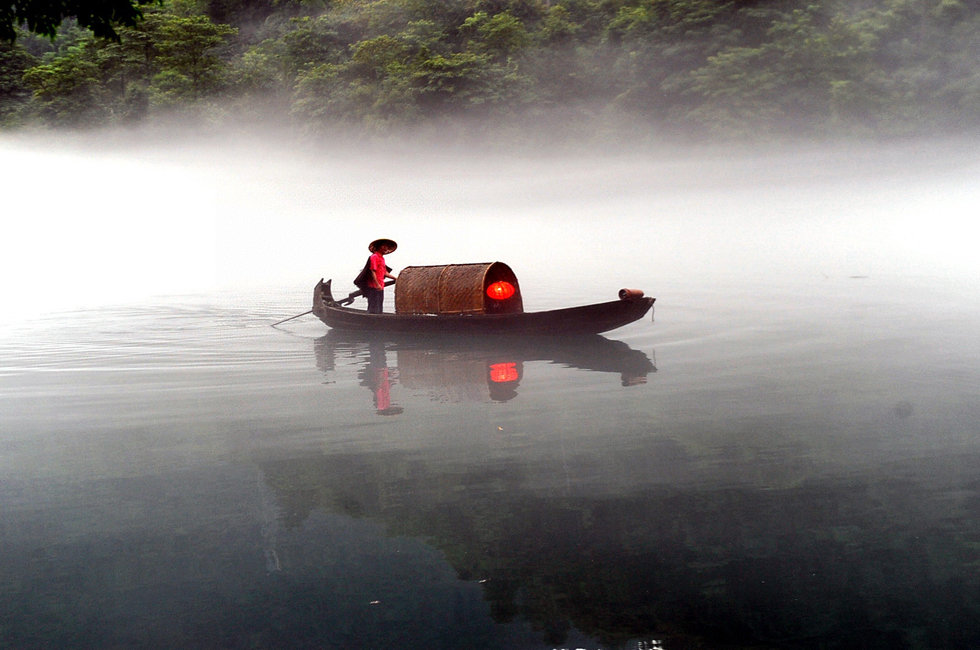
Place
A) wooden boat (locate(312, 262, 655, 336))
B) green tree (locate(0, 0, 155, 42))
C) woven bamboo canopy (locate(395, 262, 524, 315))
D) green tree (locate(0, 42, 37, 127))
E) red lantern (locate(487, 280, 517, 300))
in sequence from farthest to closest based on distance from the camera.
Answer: green tree (locate(0, 42, 37, 127))
red lantern (locate(487, 280, 517, 300))
woven bamboo canopy (locate(395, 262, 524, 315))
wooden boat (locate(312, 262, 655, 336))
green tree (locate(0, 0, 155, 42))

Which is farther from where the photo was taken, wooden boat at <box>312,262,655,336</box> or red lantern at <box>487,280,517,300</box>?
red lantern at <box>487,280,517,300</box>

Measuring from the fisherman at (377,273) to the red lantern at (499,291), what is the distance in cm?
247

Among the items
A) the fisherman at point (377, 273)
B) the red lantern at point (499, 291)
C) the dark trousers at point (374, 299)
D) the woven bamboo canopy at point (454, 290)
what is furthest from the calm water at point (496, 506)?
the dark trousers at point (374, 299)

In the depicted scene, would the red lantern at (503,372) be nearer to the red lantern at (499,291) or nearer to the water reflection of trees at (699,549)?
the red lantern at (499,291)

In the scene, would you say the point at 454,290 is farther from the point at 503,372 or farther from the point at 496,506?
the point at 496,506

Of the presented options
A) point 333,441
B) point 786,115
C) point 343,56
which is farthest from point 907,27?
point 333,441

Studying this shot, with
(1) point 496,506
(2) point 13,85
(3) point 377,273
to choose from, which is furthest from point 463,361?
(2) point 13,85

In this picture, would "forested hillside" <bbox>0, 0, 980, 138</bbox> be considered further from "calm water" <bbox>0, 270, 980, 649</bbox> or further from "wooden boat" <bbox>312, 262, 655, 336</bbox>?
"calm water" <bbox>0, 270, 980, 649</bbox>

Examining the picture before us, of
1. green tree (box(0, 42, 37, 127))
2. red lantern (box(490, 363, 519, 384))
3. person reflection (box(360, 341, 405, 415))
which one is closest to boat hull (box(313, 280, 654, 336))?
person reflection (box(360, 341, 405, 415))

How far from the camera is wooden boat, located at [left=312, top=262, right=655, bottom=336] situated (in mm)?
17172

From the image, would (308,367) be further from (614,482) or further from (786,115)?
(786,115)

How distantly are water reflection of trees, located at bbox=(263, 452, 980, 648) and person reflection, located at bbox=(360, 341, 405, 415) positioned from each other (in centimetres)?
347

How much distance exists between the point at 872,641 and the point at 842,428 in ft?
19.2

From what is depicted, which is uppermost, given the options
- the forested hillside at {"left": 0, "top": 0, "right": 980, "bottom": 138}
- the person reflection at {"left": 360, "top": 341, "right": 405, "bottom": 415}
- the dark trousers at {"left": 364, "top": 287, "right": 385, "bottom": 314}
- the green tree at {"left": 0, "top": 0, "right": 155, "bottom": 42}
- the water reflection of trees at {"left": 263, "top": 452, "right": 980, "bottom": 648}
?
the forested hillside at {"left": 0, "top": 0, "right": 980, "bottom": 138}
